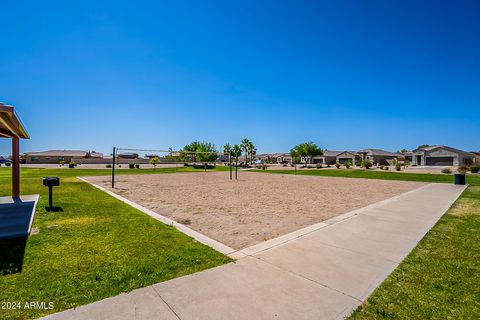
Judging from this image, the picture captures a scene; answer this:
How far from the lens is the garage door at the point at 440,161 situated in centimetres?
5159

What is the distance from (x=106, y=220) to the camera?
22.0ft

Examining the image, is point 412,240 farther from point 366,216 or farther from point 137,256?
point 137,256

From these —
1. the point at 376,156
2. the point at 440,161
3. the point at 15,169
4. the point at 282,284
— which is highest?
the point at 376,156

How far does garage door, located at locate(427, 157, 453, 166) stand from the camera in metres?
51.6

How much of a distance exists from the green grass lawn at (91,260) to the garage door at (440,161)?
216 ft

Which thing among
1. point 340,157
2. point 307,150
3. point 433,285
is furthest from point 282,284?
A: point 340,157

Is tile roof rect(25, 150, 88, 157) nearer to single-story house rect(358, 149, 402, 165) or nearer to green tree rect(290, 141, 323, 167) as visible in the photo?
green tree rect(290, 141, 323, 167)

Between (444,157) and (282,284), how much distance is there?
6650 centimetres

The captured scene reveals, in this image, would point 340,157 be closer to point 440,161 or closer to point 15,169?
point 440,161

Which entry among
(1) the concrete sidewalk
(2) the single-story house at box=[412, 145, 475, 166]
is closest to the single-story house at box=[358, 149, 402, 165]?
(2) the single-story house at box=[412, 145, 475, 166]

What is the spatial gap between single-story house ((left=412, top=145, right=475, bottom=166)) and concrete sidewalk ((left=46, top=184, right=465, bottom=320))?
202ft

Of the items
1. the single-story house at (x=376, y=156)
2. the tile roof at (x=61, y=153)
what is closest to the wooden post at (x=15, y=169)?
the tile roof at (x=61, y=153)

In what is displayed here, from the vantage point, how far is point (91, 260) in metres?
4.04

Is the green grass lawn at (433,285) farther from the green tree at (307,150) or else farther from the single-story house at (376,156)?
the single-story house at (376,156)
